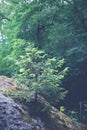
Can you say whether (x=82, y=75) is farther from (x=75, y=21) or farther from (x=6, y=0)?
(x=6, y=0)

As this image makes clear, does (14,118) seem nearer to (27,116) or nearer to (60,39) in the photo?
(27,116)

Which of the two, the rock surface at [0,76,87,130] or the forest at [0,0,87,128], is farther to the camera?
the forest at [0,0,87,128]

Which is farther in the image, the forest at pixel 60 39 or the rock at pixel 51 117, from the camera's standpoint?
the forest at pixel 60 39

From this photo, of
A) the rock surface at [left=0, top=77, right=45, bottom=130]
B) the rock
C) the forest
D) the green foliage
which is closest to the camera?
the rock surface at [left=0, top=77, right=45, bottom=130]

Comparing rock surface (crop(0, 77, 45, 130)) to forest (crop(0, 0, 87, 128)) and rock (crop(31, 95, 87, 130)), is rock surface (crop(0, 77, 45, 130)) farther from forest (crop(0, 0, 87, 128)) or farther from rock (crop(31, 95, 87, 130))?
forest (crop(0, 0, 87, 128))

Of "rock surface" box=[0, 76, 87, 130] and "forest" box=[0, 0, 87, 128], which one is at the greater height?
"forest" box=[0, 0, 87, 128]

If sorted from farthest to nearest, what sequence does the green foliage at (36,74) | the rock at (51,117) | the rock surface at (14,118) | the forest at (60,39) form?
1. the forest at (60,39)
2. the rock at (51,117)
3. the green foliage at (36,74)
4. the rock surface at (14,118)

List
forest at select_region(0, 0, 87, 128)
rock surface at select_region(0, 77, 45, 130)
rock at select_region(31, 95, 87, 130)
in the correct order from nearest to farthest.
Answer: rock surface at select_region(0, 77, 45, 130)
rock at select_region(31, 95, 87, 130)
forest at select_region(0, 0, 87, 128)

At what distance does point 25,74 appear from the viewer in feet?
24.6

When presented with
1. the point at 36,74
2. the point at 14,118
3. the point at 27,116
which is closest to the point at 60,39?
the point at 36,74

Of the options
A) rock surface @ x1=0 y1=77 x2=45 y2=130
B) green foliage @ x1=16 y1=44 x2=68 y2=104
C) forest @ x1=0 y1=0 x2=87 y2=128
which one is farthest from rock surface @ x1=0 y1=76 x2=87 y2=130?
forest @ x1=0 y1=0 x2=87 y2=128

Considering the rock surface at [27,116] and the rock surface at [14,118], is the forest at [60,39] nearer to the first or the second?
the rock surface at [27,116]

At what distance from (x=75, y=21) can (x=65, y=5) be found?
68 cm

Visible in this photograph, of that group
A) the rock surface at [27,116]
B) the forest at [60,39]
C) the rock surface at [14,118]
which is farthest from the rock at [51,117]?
the forest at [60,39]
